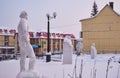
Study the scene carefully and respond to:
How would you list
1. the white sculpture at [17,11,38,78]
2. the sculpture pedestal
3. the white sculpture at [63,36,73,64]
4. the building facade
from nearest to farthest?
the sculpture pedestal → the white sculpture at [17,11,38,78] → the white sculpture at [63,36,73,64] → the building facade

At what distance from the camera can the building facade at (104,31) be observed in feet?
133

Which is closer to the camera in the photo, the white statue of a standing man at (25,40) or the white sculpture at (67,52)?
the white statue of a standing man at (25,40)

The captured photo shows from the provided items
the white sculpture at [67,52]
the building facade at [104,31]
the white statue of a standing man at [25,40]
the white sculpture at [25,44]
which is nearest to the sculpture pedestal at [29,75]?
the white sculpture at [25,44]

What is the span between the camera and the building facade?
40406 millimetres

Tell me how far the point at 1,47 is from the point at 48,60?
69.1 feet

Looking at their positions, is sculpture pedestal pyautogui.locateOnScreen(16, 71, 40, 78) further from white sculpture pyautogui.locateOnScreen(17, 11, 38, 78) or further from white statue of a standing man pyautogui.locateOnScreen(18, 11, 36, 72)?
white statue of a standing man pyautogui.locateOnScreen(18, 11, 36, 72)

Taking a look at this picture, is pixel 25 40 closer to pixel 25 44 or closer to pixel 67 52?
pixel 25 44

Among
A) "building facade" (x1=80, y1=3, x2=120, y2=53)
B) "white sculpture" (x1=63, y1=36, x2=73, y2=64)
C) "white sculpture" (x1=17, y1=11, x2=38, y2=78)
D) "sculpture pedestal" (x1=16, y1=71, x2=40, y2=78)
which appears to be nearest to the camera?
"sculpture pedestal" (x1=16, y1=71, x2=40, y2=78)

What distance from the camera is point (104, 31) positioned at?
134 ft

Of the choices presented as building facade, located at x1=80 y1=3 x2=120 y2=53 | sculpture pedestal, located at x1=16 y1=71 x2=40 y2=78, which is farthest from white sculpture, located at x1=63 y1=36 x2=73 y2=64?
building facade, located at x1=80 y1=3 x2=120 y2=53

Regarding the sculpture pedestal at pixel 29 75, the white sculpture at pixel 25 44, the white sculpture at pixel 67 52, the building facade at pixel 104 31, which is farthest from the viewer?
the building facade at pixel 104 31

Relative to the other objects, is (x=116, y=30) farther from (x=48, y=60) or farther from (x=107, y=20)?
(x=48, y=60)

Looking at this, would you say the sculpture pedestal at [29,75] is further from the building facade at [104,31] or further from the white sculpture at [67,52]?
the building facade at [104,31]

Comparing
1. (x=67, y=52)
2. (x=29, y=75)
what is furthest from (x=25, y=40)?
(x=67, y=52)
